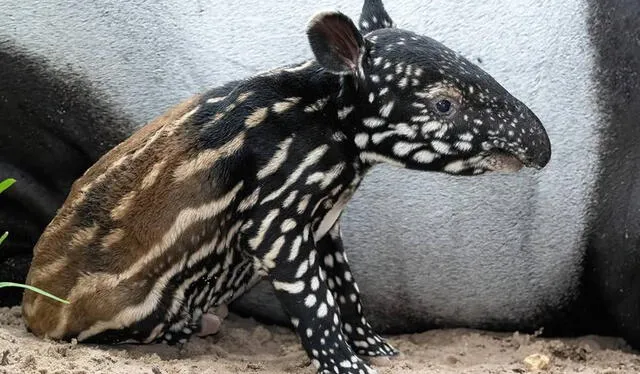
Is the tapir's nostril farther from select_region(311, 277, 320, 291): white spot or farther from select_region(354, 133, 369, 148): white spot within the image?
select_region(311, 277, 320, 291): white spot

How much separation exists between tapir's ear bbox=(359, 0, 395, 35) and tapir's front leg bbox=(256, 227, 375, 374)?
0.75 m

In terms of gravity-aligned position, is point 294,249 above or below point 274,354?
above

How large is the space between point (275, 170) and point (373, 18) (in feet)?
2.24

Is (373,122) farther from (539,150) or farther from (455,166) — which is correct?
(539,150)

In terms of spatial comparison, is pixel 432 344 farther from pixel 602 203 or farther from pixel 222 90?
pixel 222 90

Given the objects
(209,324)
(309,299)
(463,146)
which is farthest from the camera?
(209,324)

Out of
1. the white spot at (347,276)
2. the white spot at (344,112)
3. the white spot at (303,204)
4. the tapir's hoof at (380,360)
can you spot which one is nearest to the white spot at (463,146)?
the white spot at (344,112)

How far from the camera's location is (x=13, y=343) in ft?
12.9

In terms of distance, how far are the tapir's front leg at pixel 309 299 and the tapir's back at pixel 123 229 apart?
10.2 inches

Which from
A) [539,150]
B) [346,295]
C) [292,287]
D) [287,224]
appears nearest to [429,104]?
[539,150]

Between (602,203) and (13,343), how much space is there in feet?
7.12

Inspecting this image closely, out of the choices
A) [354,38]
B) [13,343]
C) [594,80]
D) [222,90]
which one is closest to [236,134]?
[222,90]

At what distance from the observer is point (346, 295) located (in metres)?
4.28

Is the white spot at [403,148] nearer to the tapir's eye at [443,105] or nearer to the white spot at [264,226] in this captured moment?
the tapir's eye at [443,105]
